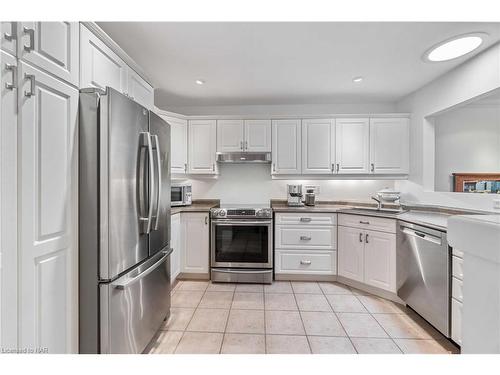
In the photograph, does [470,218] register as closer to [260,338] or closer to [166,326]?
[260,338]

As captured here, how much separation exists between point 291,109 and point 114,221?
119 inches

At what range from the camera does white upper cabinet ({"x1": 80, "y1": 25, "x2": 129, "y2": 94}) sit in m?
1.36

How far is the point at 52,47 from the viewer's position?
1134 mm

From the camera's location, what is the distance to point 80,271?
131 cm

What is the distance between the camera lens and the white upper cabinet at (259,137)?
132 inches

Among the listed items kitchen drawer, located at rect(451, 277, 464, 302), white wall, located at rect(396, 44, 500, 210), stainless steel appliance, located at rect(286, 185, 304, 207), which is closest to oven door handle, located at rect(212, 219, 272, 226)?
stainless steel appliance, located at rect(286, 185, 304, 207)

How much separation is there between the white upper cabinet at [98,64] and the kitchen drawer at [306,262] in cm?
249

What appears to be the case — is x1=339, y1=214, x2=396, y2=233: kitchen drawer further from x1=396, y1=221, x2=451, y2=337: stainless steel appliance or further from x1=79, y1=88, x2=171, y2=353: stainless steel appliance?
x1=79, y1=88, x2=171, y2=353: stainless steel appliance

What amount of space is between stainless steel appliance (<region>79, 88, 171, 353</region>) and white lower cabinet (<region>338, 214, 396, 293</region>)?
2278 millimetres

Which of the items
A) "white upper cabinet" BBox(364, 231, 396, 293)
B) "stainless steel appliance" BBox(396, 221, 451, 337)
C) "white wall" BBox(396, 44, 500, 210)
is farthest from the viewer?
"white upper cabinet" BBox(364, 231, 396, 293)

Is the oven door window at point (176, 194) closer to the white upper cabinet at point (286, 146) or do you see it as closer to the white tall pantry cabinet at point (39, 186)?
the white upper cabinet at point (286, 146)

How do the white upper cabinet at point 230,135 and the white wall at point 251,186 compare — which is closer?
the white upper cabinet at point 230,135

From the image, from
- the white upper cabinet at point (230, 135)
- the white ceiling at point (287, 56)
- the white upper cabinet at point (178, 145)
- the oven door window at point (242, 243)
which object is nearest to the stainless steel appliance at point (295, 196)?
the oven door window at point (242, 243)

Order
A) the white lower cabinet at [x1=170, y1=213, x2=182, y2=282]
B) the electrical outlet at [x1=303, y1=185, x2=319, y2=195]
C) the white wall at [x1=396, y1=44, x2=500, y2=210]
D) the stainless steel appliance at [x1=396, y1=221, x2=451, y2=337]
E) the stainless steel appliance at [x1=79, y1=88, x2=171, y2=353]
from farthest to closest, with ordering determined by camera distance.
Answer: the electrical outlet at [x1=303, y1=185, x2=319, y2=195], the white lower cabinet at [x1=170, y1=213, x2=182, y2=282], the white wall at [x1=396, y1=44, x2=500, y2=210], the stainless steel appliance at [x1=396, y1=221, x2=451, y2=337], the stainless steel appliance at [x1=79, y1=88, x2=171, y2=353]
